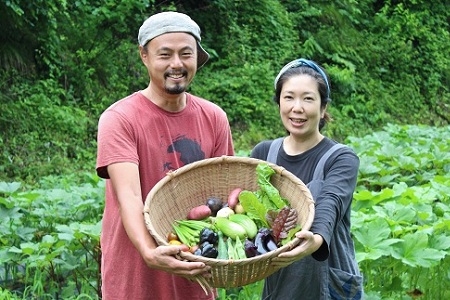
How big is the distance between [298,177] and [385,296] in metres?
1.56

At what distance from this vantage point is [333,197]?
9.48ft

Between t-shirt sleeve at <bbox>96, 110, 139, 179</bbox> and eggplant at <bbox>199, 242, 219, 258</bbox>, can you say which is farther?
t-shirt sleeve at <bbox>96, 110, 139, 179</bbox>

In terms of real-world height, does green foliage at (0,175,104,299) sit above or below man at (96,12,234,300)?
below

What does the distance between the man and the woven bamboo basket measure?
7 centimetres

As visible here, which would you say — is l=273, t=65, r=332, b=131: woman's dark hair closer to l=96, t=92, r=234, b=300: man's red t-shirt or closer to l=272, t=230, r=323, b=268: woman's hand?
l=96, t=92, r=234, b=300: man's red t-shirt

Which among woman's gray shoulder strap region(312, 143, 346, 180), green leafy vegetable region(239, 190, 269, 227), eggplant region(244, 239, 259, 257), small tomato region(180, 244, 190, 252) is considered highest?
woman's gray shoulder strap region(312, 143, 346, 180)

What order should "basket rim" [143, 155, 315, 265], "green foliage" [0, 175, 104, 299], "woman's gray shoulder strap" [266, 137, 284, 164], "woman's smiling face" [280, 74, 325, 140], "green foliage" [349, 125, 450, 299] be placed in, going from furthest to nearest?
"green foliage" [0, 175, 104, 299] → "green foliage" [349, 125, 450, 299] → "woman's gray shoulder strap" [266, 137, 284, 164] → "woman's smiling face" [280, 74, 325, 140] → "basket rim" [143, 155, 315, 265]

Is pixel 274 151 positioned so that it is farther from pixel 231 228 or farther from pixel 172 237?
pixel 172 237

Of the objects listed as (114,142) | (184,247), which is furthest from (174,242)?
(114,142)

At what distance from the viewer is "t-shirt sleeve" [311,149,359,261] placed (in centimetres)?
282

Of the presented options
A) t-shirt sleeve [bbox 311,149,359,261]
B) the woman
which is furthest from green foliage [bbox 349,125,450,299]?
t-shirt sleeve [bbox 311,149,359,261]

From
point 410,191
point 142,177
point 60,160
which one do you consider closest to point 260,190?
point 142,177

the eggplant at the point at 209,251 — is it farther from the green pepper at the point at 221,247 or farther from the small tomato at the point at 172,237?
the small tomato at the point at 172,237

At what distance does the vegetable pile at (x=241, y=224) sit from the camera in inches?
109
